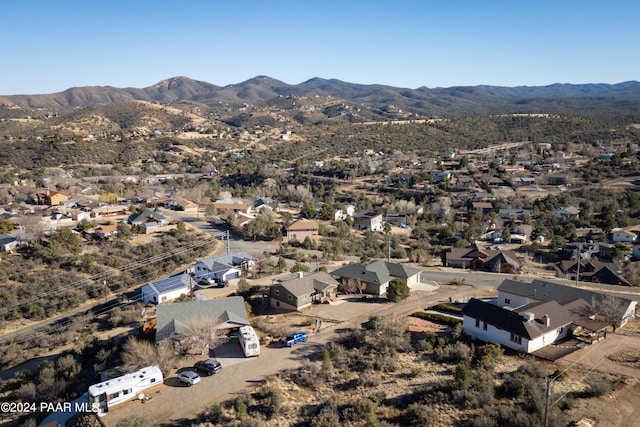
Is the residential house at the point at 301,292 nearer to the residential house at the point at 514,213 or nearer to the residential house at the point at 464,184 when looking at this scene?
the residential house at the point at 514,213

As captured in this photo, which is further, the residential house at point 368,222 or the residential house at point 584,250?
the residential house at point 368,222

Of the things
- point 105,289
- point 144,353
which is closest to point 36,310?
point 105,289

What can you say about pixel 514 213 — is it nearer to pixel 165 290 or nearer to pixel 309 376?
pixel 165 290

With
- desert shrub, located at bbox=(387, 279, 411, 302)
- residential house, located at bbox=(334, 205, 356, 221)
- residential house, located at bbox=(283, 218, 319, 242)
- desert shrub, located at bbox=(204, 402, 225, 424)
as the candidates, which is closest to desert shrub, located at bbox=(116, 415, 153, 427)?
desert shrub, located at bbox=(204, 402, 225, 424)

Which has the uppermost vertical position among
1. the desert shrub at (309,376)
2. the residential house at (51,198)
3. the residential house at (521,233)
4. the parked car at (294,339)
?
the residential house at (51,198)

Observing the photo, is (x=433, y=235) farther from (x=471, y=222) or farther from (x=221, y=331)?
(x=221, y=331)

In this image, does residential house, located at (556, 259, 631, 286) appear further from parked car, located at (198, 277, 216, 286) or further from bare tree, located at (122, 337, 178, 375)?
bare tree, located at (122, 337, 178, 375)

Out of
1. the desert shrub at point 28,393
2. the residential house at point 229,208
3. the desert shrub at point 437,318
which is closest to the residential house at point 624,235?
the desert shrub at point 437,318

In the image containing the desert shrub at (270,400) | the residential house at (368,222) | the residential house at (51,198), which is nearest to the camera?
the desert shrub at (270,400)
